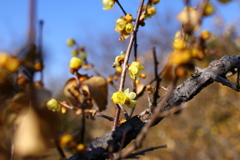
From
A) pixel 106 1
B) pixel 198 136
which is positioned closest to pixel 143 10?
pixel 106 1

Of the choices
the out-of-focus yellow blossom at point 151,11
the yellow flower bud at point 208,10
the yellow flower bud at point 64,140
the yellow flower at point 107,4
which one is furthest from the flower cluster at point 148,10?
the yellow flower bud at point 64,140

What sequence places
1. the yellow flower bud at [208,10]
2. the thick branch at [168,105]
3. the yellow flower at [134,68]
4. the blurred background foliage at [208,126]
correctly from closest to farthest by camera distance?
1. the yellow flower bud at [208,10]
2. the thick branch at [168,105]
3. the yellow flower at [134,68]
4. the blurred background foliage at [208,126]

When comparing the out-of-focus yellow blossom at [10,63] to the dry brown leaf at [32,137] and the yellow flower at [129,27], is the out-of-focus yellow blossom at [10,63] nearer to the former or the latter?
the dry brown leaf at [32,137]

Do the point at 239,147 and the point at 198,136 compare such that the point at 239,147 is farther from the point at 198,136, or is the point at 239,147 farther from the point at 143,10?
the point at 143,10

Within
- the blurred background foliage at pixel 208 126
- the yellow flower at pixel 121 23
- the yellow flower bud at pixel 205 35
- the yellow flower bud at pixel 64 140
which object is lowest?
the blurred background foliage at pixel 208 126

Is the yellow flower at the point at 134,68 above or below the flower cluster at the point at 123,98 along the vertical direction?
above

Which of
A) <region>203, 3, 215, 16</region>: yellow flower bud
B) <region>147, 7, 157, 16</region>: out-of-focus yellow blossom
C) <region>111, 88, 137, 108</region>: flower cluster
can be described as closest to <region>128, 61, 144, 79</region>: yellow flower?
<region>111, 88, 137, 108</region>: flower cluster
